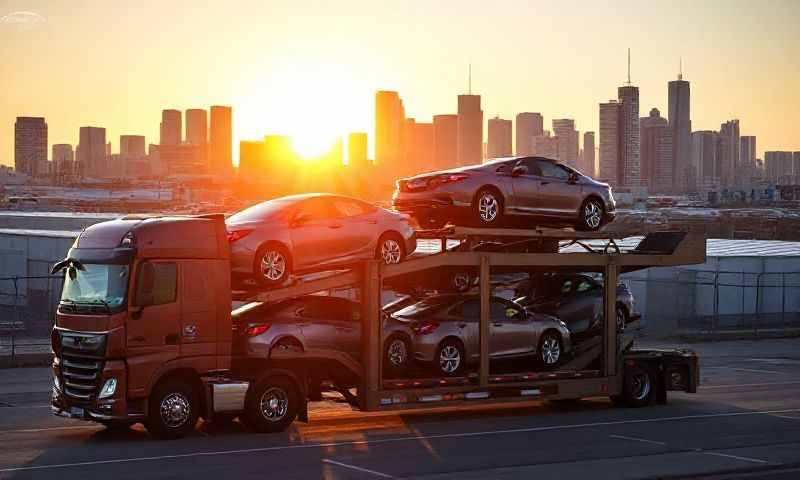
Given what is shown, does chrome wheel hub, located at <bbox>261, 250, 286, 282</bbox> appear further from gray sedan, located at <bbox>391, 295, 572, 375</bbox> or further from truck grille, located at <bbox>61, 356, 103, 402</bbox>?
truck grille, located at <bbox>61, 356, 103, 402</bbox>

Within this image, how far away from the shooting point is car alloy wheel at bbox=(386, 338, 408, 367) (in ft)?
61.9

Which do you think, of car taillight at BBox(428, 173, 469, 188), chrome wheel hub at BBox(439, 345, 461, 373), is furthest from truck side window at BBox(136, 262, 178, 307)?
car taillight at BBox(428, 173, 469, 188)

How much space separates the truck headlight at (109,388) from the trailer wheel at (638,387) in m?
10.2

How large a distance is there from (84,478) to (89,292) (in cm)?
342

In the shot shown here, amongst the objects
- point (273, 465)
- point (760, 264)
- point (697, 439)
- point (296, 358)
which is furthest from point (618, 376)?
point (760, 264)

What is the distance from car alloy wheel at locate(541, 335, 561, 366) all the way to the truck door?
711 centimetres

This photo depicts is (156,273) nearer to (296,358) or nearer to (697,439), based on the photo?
(296,358)

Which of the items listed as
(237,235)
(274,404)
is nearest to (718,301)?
(274,404)

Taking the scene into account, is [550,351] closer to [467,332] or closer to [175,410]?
[467,332]

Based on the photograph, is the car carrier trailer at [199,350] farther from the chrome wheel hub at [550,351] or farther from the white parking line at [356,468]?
the white parking line at [356,468]

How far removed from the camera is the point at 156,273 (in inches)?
648

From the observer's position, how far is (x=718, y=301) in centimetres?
4612

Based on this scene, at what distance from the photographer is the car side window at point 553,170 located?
21.3 m

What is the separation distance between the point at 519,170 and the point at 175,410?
764 cm
